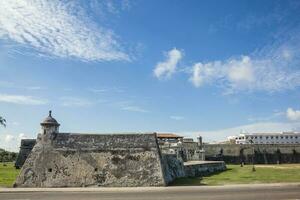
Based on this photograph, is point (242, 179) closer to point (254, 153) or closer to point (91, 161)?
point (91, 161)

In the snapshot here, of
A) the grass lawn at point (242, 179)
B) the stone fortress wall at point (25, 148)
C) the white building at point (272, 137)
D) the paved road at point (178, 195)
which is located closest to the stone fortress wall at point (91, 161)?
the grass lawn at point (242, 179)

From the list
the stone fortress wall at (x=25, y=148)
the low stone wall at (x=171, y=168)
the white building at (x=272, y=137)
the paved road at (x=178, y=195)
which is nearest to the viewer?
the paved road at (x=178, y=195)

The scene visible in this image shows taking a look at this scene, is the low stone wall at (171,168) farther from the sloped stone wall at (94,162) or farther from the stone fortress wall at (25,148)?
the stone fortress wall at (25,148)

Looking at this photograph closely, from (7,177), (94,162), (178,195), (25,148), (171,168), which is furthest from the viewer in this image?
(25,148)

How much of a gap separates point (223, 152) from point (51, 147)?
172 ft

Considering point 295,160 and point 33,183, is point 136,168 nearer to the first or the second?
point 33,183

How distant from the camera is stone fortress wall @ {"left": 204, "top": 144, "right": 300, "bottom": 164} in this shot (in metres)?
75.5

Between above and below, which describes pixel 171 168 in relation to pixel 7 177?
above

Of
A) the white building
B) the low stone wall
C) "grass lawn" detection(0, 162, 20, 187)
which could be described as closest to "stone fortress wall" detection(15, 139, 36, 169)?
→ "grass lawn" detection(0, 162, 20, 187)

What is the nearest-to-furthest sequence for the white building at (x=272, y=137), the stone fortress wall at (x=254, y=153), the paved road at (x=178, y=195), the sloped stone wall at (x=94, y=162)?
the paved road at (x=178, y=195)
the sloped stone wall at (x=94, y=162)
the stone fortress wall at (x=254, y=153)
the white building at (x=272, y=137)

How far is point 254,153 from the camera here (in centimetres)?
7706

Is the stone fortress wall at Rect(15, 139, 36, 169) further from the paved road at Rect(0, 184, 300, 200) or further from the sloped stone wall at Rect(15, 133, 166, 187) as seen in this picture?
the paved road at Rect(0, 184, 300, 200)

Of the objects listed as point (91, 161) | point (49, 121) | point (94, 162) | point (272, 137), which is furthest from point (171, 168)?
point (272, 137)

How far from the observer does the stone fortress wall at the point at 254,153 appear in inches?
2972
